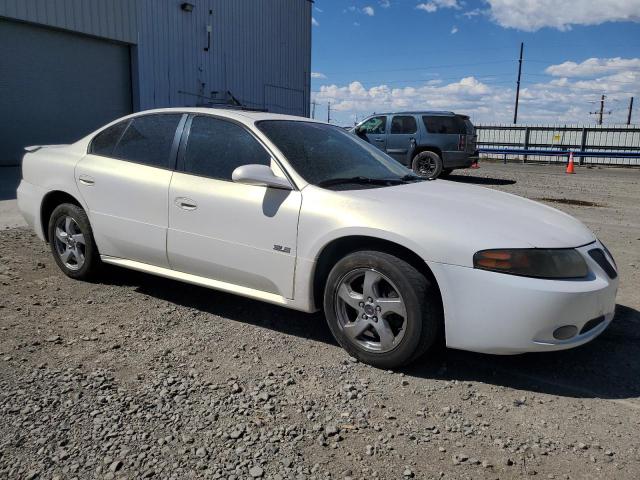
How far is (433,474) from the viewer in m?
2.34

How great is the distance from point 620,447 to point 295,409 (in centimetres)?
157

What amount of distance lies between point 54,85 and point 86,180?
10.8 metres

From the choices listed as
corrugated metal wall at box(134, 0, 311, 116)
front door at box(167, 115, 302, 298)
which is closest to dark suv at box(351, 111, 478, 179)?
corrugated metal wall at box(134, 0, 311, 116)

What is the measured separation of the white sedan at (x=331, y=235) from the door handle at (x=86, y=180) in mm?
19

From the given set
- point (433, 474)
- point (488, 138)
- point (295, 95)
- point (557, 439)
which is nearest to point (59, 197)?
point (433, 474)

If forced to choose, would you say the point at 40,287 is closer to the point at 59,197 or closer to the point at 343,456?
the point at 59,197

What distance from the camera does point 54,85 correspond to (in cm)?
1358

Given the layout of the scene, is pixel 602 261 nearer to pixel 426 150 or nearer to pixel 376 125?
pixel 426 150

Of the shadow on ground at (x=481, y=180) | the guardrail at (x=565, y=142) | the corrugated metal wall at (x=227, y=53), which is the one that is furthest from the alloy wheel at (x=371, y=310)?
the guardrail at (x=565, y=142)

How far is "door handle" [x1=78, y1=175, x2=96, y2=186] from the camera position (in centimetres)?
441

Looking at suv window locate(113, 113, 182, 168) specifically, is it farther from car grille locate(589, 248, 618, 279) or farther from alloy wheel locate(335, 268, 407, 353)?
car grille locate(589, 248, 618, 279)

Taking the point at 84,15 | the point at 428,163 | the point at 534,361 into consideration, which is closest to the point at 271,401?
the point at 534,361

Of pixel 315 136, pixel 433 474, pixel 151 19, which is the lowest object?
pixel 433 474

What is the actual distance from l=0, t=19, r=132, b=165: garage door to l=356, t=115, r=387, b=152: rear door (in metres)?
6.83
